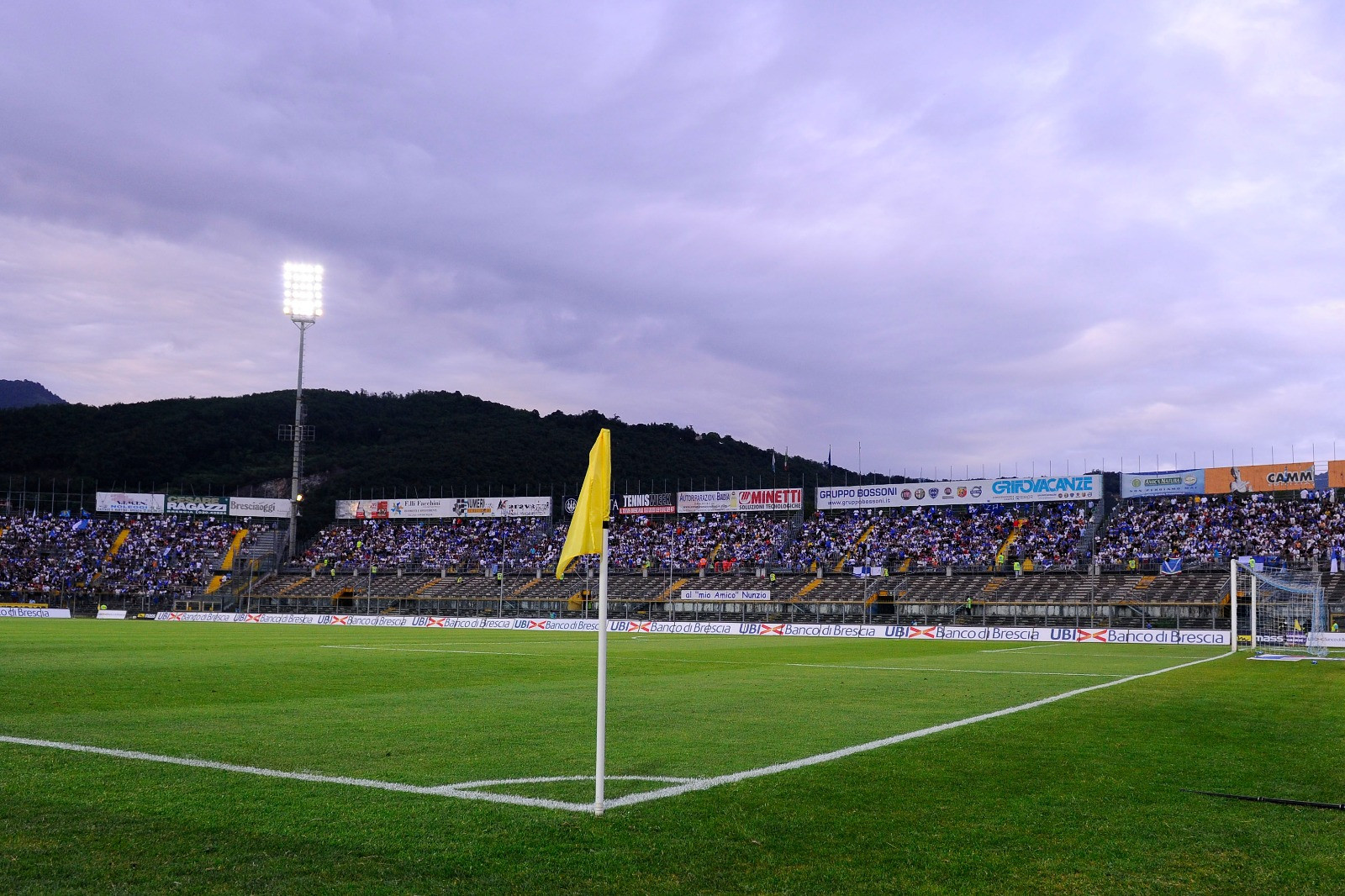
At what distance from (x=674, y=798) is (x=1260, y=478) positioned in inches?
2865

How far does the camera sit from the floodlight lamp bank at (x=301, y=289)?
7425cm

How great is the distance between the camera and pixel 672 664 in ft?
83.6

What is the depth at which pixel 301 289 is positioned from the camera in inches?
2936

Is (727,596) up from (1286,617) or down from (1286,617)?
down

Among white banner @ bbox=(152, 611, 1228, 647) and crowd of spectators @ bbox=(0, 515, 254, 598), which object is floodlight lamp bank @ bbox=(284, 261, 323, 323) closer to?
white banner @ bbox=(152, 611, 1228, 647)

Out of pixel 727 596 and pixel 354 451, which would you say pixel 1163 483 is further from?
pixel 354 451

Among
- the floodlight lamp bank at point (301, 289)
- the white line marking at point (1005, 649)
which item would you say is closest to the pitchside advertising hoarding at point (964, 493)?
the white line marking at point (1005, 649)

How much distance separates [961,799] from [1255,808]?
2295mm

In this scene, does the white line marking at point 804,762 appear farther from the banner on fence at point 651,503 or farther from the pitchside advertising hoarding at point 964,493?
the banner on fence at point 651,503

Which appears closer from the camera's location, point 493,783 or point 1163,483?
point 493,783

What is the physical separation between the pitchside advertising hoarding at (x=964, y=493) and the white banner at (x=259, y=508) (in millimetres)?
54312

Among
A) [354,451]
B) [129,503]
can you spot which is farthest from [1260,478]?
[354,451]

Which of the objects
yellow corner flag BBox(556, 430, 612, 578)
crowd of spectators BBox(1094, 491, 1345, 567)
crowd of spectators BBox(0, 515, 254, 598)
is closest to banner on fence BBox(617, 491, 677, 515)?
crowd of spectators BBox(1094, 491, 1345, 567)

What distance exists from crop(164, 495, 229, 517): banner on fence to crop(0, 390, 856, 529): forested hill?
595 inches
